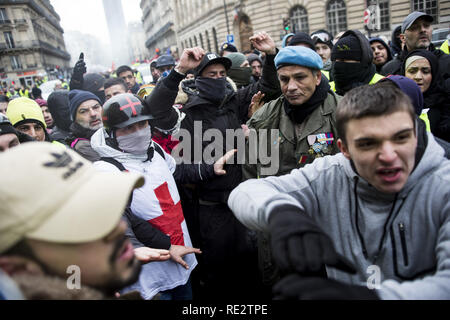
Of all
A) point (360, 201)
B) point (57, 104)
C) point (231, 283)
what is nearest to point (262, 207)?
point (360, 201)

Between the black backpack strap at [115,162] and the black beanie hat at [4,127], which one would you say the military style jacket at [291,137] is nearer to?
the black backpack strap at [115,162]

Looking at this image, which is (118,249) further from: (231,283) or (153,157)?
(231,283)

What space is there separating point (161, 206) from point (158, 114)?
0.93 meters

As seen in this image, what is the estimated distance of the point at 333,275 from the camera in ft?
4.97

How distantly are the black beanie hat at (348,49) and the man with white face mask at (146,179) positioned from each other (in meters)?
2.25

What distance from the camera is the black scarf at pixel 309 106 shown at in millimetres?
2588

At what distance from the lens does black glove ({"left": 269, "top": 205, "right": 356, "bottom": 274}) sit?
3.08ft

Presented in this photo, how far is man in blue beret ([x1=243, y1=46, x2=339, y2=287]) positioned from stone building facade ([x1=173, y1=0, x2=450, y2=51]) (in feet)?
54.3

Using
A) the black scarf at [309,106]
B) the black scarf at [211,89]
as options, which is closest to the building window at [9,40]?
the black scarf at [211,89]

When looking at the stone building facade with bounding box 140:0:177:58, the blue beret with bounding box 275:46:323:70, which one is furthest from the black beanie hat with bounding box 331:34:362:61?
the stone building facade with bounding box 140:0:177:58

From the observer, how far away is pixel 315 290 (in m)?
0.85

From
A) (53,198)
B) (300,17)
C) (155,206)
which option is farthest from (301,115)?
(300,17)

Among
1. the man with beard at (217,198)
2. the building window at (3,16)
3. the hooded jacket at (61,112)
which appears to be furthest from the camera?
the building window at (3,16)

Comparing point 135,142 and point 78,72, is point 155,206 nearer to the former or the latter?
point 135,142
